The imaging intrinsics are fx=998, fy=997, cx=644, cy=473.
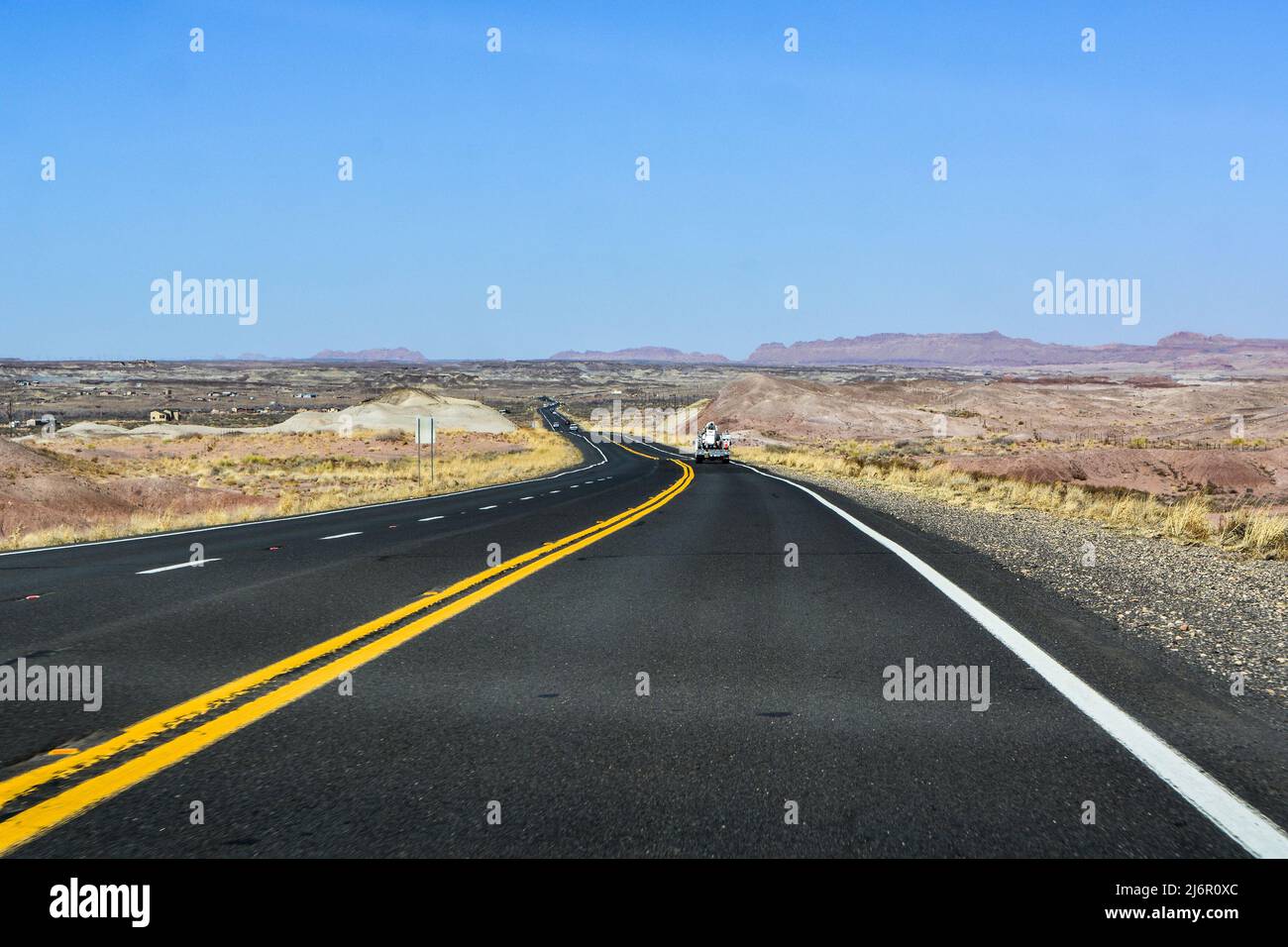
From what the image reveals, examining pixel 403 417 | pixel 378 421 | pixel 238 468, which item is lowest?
pixel 238 468

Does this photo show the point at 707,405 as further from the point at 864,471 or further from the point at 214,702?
the point at 214,702

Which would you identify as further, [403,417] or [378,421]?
[403,417]

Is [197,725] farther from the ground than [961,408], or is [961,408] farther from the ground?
[961,408]

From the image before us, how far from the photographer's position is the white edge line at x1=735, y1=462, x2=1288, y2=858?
361cm

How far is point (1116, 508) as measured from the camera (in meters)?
20.0

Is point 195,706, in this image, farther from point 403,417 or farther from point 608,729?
point 403,417

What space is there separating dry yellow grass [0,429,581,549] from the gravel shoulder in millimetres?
14986

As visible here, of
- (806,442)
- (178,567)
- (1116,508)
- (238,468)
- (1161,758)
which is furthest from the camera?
(806,442)

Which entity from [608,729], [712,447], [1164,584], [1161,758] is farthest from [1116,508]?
[712,447]

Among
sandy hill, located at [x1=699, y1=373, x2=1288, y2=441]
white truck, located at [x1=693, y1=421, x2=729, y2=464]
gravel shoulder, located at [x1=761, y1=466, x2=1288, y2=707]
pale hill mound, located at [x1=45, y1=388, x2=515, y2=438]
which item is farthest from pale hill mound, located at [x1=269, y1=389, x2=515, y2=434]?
gravel shoulder, located at [x1=761, y1=466, x2=1288, y2=707]

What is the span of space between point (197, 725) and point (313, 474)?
49.3 metres

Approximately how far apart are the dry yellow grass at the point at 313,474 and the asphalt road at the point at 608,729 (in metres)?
12.5

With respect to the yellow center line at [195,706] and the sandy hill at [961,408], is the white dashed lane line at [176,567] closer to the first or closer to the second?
the yellow center line at [195,706]
